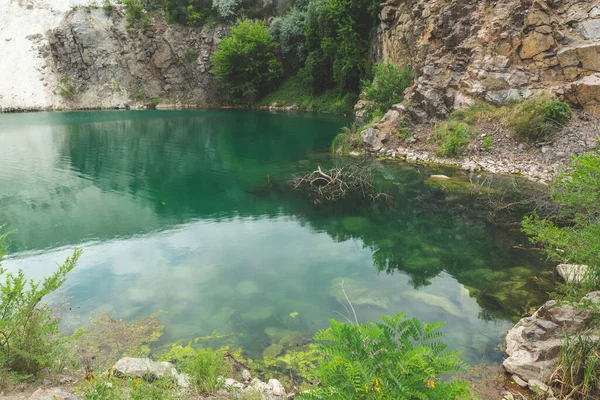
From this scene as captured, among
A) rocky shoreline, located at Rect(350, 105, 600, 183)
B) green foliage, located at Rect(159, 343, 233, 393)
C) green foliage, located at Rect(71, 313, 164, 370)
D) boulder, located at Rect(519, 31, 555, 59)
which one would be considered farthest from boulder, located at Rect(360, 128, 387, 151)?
green foliage, located at Rect(159, 343, 233, 393)

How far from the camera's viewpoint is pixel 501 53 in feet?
68.5

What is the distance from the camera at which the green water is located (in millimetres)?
8031

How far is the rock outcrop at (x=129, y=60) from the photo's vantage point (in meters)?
51.3

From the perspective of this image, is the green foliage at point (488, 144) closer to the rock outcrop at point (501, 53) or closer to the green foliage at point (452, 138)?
the green foliage at point (452, 138)

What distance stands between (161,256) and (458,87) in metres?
18.8

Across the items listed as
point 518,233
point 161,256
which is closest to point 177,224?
point 161,256

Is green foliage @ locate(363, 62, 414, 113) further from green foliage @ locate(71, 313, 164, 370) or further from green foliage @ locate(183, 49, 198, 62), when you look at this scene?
green foliage @ locate(183, 49, 198, 62)

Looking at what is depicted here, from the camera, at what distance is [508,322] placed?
25.2 feet

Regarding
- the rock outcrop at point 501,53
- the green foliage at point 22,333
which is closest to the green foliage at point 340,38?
the rock outcrop at point 501,53

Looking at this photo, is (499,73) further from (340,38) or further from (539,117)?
(340,38)

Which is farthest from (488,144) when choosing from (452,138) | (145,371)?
(145,371)

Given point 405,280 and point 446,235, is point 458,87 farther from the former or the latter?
point 405,280

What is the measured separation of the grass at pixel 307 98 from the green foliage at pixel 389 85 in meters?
14.4

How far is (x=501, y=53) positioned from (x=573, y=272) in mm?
16365
